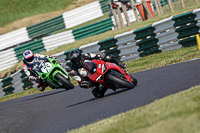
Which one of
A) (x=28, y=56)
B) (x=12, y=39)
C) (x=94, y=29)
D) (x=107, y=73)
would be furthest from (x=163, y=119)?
(x=12, y=39)

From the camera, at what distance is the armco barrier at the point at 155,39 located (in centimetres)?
1273

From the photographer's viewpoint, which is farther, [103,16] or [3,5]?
[3,5]

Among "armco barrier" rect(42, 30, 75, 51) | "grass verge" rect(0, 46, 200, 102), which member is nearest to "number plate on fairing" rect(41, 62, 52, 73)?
"grass verge" rect(0, 46, 200, 102)

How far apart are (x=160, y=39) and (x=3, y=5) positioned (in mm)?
30844

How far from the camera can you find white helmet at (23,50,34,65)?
1284 cm

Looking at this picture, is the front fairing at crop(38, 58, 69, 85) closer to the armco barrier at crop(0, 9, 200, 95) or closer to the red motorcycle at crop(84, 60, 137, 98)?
the armco barrier at crop(0, 9, 200, 95)

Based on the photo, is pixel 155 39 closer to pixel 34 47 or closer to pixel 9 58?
pixel 34 47

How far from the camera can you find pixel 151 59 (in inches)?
519

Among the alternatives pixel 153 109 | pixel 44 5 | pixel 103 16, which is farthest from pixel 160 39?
pixel 44 5

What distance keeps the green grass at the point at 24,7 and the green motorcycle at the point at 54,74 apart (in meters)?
27.1

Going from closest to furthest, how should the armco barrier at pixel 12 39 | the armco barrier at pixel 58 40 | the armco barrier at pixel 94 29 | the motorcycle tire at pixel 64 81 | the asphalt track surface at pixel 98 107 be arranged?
the asphalt track surface at pixel 98 107 → the motorcycle tire at pixel 64 81 → the armco barrier at pixel 94 29 → the armco barrier at pixel 58 40 → the armco barrier at pixel 12 39

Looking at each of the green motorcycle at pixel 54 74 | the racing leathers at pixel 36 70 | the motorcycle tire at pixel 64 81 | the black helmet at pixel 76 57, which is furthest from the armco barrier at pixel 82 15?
the black helmet at pixel 76 57

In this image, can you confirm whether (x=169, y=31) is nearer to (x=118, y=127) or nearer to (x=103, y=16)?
(x=118, y=127)

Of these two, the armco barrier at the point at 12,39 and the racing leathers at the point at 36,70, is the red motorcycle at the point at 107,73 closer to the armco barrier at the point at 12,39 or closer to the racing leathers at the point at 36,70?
the racing leathers at the point at 36,70
